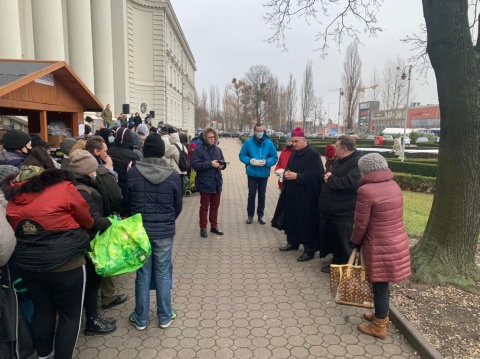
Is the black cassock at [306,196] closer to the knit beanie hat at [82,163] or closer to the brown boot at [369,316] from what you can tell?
the brown boot at [369,316]

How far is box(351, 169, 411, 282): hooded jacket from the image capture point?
3.12 m

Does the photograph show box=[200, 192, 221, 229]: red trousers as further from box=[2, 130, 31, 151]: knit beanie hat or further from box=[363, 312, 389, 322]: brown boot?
box=[363, 312, 389, 322]: brown boot

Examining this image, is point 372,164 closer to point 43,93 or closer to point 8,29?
point 43,93

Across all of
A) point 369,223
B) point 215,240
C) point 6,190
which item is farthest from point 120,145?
point 369,223

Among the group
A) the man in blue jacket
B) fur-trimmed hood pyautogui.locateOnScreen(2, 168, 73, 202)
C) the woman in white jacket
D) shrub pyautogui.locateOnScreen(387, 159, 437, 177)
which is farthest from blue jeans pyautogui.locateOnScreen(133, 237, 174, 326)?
shrub pyautogui.locateOnScreen(387, 159, 437, 177)

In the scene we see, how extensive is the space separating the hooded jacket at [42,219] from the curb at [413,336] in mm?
2998

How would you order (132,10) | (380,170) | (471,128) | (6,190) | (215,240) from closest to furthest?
(6,190), (380,170), (471,128), (215,240), (132,10)

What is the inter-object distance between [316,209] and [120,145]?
3113 millimetres

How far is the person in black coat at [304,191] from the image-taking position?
5.28 metres

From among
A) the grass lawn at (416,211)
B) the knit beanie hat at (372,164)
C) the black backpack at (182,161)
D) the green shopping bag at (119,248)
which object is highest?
the knit beanie hat at (372,164)

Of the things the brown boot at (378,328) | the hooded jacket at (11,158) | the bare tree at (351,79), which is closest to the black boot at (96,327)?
the hooded jacket at (11,158)

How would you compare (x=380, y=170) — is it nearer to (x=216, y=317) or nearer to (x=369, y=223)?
(x=369, y=223)

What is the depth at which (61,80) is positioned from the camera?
689 centimetres

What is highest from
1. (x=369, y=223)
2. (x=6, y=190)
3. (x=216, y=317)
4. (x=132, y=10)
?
Answer: (x=132, y=10)
